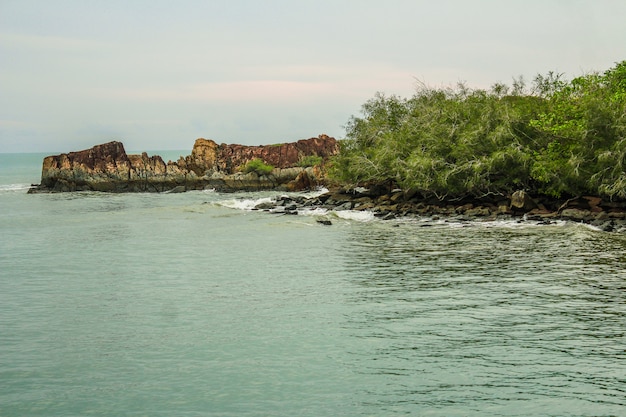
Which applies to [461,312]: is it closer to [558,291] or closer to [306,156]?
[558,291]

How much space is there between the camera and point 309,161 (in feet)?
333

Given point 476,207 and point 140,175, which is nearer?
point 476,207

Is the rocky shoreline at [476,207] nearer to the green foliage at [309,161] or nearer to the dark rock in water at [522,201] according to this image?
the dark rock in water at [522,201]

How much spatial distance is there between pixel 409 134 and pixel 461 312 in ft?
122

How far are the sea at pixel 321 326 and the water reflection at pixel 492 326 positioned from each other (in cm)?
6

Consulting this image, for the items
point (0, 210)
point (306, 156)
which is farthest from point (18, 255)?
point (306, 156)

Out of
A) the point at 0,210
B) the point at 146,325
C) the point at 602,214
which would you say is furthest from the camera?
the point at 0,210

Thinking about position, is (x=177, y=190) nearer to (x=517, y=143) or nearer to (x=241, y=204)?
(x=241, y=204)

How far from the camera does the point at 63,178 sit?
91.2 metres

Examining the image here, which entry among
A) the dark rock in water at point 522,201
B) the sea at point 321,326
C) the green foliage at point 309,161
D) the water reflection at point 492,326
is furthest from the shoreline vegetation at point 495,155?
the green foliage at point 309,161

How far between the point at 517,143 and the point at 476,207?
5508 mm

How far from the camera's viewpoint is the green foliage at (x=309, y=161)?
328 ft

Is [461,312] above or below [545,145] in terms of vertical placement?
below

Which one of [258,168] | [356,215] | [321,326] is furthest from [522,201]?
[258,168]
